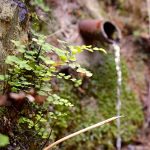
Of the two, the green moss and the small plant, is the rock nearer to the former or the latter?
the small plant

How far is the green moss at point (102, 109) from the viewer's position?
3.48 meters

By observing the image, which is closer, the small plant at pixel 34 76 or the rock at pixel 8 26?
the small plant at pixel 34 76

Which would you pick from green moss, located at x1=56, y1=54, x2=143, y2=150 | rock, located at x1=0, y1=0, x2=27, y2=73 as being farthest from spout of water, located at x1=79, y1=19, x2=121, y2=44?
rock, located at x1=0, y1=0, x2=27, y2=73

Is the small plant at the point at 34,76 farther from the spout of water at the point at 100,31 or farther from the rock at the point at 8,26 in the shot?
the spout of water at the point at 100,31

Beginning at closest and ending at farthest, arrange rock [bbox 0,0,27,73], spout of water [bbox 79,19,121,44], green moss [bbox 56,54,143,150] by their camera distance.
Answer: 1. rock [bbox 0,0,27,73]
2. green moss [bbox 56,54,143,150]
3. spout of water [bbox 79,19,121,44]

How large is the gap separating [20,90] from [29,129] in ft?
1.02

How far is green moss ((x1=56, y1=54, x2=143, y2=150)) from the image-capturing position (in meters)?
3.48

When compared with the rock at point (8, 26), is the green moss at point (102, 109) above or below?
below

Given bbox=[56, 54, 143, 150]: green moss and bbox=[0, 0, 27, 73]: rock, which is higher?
bbox=[0, 0, 27, 73]: rock

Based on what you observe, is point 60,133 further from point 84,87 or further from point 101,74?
point 101,74

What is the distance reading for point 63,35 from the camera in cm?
391

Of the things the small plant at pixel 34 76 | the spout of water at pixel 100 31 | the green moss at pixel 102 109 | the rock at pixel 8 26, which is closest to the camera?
the small plant at pixel 34 76

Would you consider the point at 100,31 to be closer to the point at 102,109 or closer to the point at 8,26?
the point at 102,109

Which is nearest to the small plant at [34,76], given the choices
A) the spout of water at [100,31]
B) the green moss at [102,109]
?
the green moss at [102,109]
